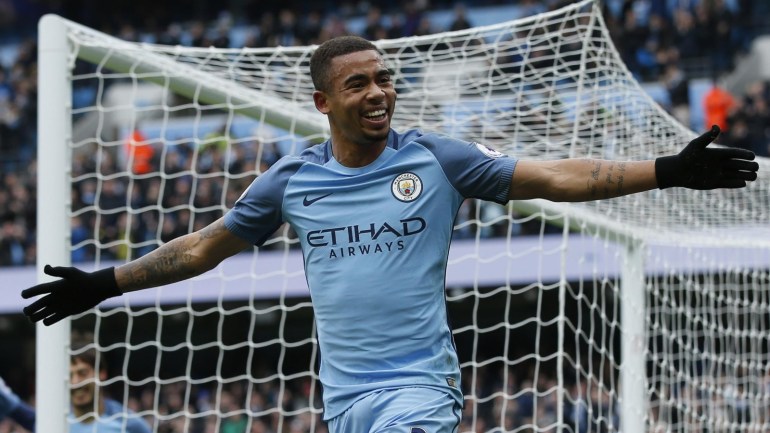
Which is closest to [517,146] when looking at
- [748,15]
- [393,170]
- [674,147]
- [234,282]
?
[674,147]

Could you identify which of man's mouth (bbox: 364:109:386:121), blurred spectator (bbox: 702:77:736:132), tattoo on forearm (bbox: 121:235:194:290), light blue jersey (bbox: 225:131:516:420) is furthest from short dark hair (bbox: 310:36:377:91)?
blurred spectator (bbox: 702:77:736:132)

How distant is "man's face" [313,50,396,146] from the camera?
11.9 feet

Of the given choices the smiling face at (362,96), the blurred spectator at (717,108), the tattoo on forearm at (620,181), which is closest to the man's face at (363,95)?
the smiling face at (362,96)

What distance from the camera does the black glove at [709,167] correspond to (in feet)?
10.9

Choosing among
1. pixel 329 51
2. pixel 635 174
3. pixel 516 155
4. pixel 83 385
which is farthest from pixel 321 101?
pixel 516 155

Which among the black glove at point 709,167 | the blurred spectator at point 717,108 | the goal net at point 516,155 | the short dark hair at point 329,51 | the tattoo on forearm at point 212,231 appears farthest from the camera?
the blurred spectator at point 717,108

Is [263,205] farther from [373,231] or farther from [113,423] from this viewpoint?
[113,423]

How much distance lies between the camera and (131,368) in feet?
58.7

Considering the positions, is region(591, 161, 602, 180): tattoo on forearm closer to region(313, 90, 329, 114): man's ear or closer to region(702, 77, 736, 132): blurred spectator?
region(313, 90, 329, 114): man's ear

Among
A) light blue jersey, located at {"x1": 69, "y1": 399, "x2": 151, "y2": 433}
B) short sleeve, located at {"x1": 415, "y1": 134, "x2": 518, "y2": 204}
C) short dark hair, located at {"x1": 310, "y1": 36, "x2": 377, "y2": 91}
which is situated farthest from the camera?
light blue jersey, located at {"x1": 69, "y1": 399, "x2": 151, "y2": 433}

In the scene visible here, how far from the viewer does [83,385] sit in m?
5.93

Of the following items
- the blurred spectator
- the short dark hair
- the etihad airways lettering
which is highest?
the blurred spectator

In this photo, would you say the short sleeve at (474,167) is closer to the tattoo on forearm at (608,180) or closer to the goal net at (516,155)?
the tattoo on forearm at (608,180)

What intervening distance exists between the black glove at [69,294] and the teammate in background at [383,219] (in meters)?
0.57
